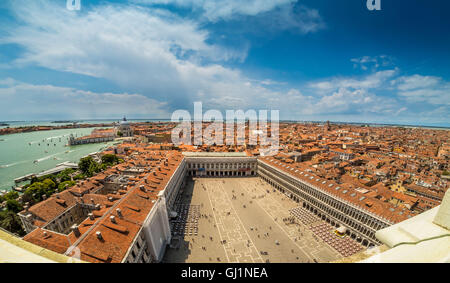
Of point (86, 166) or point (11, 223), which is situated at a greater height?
point (86, 166)

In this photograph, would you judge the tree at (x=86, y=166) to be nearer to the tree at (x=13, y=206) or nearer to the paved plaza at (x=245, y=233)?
the tree at (x=13, y=206)

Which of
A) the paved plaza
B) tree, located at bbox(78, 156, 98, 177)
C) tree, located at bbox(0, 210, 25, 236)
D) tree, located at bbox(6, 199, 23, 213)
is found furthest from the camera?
tree, located at bbox(78, 156, 98, 177)

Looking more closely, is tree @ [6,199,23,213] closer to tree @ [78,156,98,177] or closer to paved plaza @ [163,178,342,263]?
tree @ [78,156,98,177]

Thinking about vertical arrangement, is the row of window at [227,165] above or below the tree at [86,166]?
below

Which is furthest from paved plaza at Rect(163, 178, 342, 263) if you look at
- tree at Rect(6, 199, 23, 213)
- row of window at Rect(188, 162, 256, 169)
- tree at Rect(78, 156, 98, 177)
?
tree at Rect(78, 156, 98, 177)

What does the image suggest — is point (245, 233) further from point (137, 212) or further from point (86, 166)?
point (86, 166)

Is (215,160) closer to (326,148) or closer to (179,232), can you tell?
(179,232)

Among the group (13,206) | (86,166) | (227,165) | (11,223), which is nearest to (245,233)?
(227,165)

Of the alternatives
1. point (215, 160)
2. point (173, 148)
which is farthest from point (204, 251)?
point (173, 148)

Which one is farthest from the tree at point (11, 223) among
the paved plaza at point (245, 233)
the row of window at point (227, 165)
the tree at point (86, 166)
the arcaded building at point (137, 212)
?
the row of window at point (227, 165)
